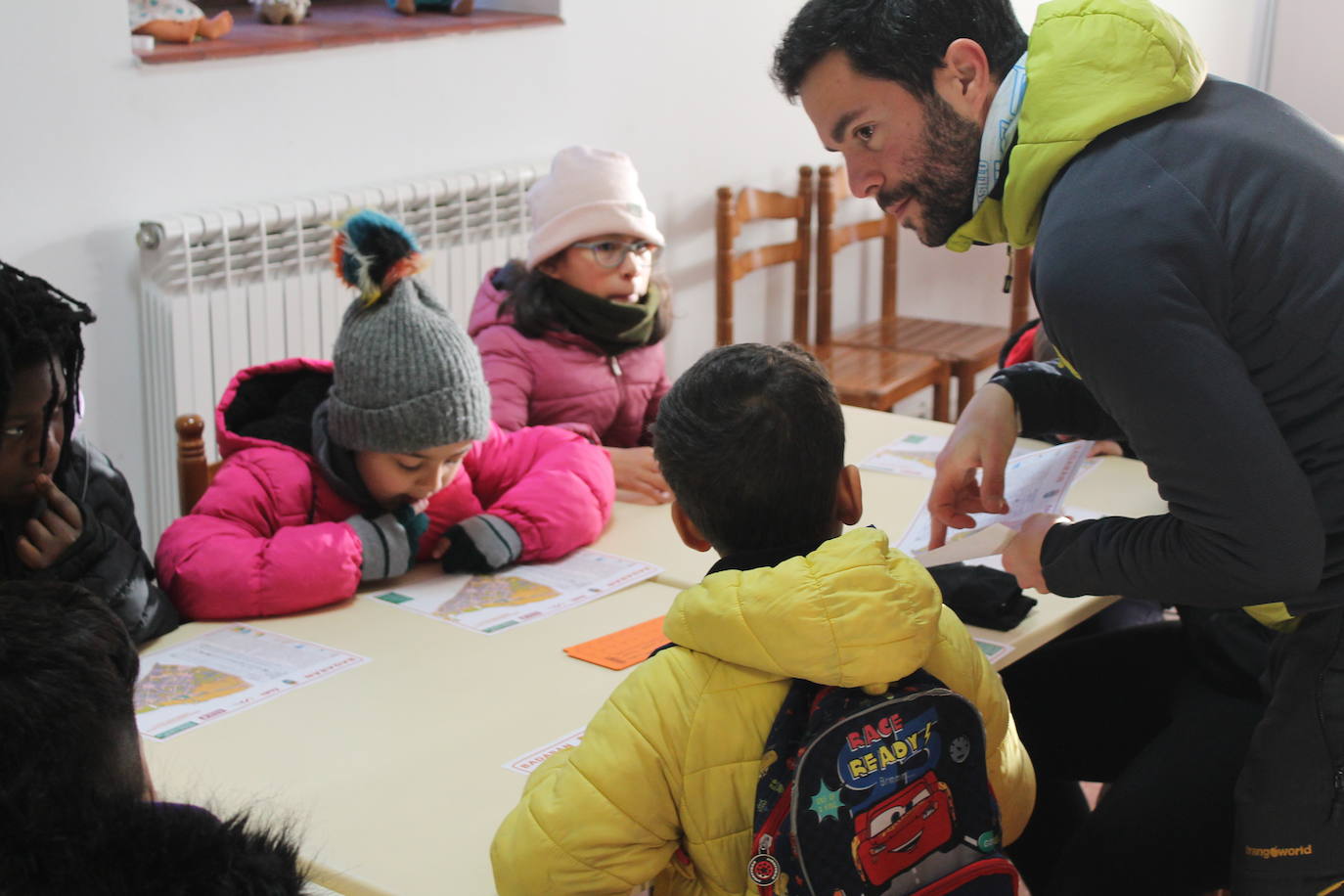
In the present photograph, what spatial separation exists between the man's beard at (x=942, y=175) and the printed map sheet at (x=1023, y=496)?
38cm

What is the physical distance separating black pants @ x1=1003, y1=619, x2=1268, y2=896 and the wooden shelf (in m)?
2.08

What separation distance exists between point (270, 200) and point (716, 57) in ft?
5.30

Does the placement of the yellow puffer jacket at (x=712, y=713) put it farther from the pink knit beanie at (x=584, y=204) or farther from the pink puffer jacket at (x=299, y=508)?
the pink knit beanie at (x=584, y=204)

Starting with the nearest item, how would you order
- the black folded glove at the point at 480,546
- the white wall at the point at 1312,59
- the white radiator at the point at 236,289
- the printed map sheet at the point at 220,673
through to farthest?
1. the printed map sheet at the point at 220,673
2. the black folded glove at the point at 480,546
3. the white radiator at the point at 236,289
4. the white wall at the point at 1312,59

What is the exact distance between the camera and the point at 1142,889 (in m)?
1.64

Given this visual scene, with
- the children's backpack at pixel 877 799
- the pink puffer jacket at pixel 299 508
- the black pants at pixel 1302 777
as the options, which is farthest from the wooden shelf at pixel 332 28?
the black pants at pixel 1302 777

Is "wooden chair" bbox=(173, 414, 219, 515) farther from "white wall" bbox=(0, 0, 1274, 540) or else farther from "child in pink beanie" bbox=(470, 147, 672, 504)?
"white wall" bbox=(0, 0, 1274, 540)

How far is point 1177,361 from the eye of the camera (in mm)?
1203

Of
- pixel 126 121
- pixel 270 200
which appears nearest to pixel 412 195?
pixel 270 200

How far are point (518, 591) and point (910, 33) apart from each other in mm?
976

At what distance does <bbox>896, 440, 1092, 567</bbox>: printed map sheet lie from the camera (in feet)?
5.61

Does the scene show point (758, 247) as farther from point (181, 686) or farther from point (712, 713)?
point (712, 713)

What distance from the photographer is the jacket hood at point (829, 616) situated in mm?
1146

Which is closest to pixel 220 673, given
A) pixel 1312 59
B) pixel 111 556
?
pixel 111 556
